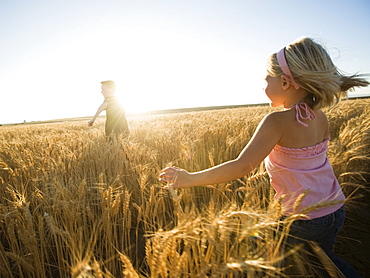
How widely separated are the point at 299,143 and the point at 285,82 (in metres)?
0.35

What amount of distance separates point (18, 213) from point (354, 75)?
2076mm

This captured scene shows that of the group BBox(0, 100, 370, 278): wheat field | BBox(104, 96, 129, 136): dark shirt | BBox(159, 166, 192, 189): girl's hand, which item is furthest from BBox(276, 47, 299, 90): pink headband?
BBox(104, 96, 129, 136): dark shirt

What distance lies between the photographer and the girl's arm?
43.6 inches

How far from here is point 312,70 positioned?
1167mm

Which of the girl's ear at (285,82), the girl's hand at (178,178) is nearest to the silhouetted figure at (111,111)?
the girl's hand at (178,178)

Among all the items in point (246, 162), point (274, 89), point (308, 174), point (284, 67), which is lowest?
point (308, 174)

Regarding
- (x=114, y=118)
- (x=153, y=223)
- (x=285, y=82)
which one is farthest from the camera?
(x=114, y=118)

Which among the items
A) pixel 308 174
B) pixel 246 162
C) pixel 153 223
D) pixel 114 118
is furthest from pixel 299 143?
pixel 114 118

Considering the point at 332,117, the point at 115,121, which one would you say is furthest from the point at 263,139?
the point at 115,121

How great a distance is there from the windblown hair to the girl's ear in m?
0.03

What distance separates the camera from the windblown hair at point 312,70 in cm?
115

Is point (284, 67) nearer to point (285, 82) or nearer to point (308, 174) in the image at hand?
point (285, 82)

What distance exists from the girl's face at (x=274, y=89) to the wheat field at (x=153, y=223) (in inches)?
17.3

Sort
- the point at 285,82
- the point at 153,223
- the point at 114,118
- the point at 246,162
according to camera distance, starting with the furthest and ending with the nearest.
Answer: the point at 114,118, the point at 153,223, the point at 285,82, the point at 246,162
